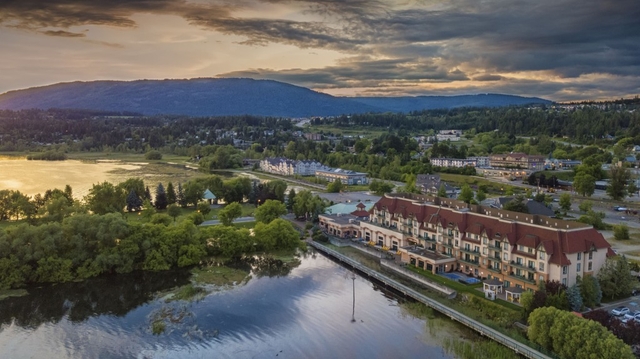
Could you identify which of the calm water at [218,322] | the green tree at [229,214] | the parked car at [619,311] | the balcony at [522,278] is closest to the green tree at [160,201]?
the green tree at [229,214]

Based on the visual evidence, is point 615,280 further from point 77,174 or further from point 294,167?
point 77,174

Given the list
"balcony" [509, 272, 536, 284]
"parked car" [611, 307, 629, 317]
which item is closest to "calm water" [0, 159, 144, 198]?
"balcony" [509, 272, 536, 284]

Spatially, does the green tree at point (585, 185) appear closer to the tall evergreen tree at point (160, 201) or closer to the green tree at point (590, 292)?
the green tree at point (590, 292)

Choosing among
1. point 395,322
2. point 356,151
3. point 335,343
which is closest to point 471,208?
point 395,322

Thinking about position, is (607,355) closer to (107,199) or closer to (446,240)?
(446,240)

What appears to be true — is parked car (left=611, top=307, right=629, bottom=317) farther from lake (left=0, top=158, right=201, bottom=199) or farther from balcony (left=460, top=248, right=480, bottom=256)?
lake (left=0, top=158, right=201, bottom=199)
